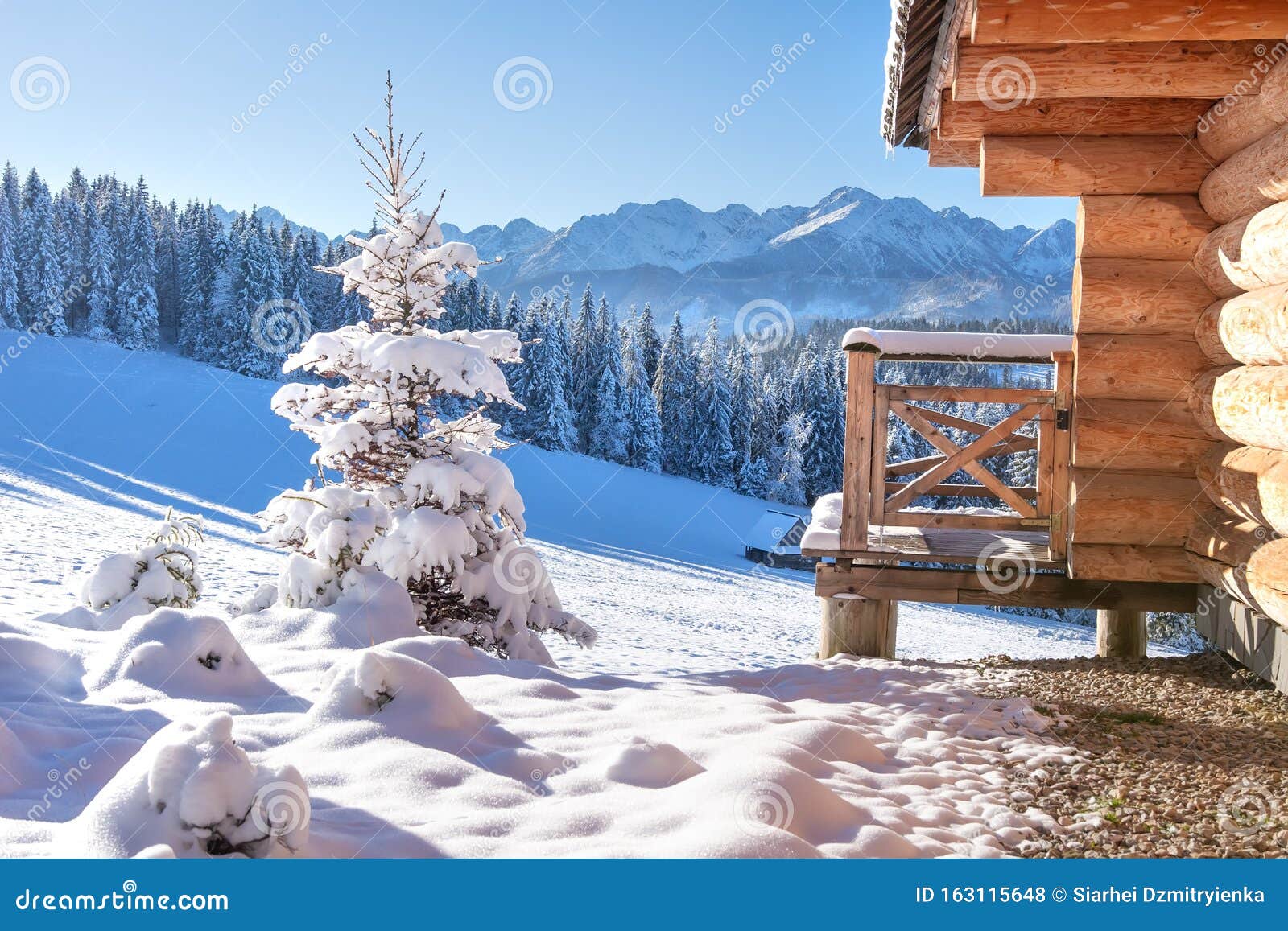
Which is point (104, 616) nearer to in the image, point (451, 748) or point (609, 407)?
point (451, 748)

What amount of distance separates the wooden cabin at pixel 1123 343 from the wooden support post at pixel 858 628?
0.7 inches

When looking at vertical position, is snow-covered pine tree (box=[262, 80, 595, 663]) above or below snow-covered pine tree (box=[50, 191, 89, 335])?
below

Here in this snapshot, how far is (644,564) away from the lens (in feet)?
71.0

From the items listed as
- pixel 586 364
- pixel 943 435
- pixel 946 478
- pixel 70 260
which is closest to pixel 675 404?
pixel 586 364

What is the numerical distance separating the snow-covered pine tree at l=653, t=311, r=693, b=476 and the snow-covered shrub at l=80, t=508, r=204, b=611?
4019 cm

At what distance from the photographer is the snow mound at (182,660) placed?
143 inches

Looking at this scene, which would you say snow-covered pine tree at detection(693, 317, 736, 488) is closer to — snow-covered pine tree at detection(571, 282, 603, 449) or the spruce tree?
the spruce tree

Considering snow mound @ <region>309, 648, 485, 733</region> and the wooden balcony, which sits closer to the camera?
snow mound @ <region>309, 648, 485, 733</region>

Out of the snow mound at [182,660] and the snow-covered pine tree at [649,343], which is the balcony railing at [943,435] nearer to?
the snow mound at [182,660]

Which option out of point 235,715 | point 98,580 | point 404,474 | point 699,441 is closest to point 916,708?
point 235,715

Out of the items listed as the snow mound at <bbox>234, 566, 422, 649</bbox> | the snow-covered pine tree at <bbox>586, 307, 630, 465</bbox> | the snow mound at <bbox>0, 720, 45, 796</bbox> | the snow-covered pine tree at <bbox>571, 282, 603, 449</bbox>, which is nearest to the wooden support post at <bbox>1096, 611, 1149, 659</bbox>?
the snow mound at <bbox>234, 566, 422, 649</bbox>

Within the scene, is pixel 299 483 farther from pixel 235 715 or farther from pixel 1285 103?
pixel 1285 103

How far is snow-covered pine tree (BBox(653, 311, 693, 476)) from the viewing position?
4569 centimetres

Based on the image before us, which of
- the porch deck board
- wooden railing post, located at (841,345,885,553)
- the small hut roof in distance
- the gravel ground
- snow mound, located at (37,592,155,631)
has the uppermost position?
wooden railing post, located at (841,345,885,553)
